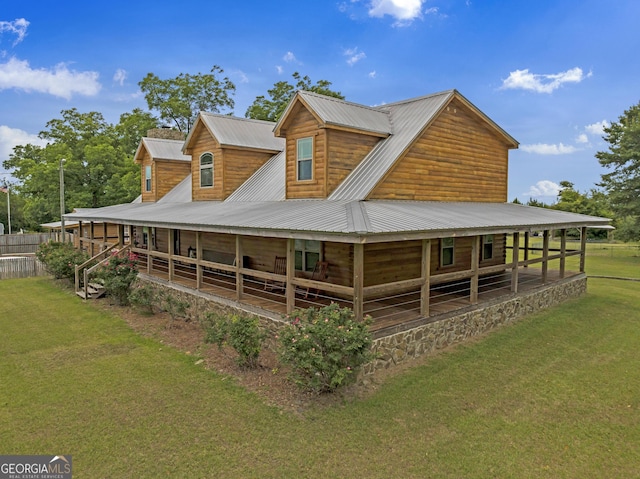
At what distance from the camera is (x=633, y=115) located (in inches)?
1471

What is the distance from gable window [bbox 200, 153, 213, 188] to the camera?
1767cm

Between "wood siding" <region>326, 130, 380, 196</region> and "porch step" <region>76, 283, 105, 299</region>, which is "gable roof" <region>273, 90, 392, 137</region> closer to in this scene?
"wood siding" <region>326, 130, 380, 196</region>

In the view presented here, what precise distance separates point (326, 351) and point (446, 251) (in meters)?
8.19

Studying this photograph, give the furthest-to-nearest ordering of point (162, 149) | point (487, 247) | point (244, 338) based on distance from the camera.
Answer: point (162, 149) < point (487, 247) < point (244, 338)

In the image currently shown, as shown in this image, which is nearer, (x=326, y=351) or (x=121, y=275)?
(x=326, y=351)

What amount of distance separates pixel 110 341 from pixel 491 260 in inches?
519

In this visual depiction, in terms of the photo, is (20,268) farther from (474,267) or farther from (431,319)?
(474,267)

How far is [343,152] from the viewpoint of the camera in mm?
12859

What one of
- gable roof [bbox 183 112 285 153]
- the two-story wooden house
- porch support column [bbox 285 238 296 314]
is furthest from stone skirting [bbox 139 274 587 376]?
gable roof [bbox 183 112 285 153]

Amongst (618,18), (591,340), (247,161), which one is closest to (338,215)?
(591,340)

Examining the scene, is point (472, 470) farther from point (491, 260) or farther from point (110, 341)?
point (491, 260)

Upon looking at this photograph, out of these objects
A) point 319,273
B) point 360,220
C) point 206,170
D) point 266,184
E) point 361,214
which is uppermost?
point 206,170

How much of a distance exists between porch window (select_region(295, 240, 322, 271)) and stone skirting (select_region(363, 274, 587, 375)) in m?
3.94

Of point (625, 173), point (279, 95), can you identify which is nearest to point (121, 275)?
point (279, 95)
